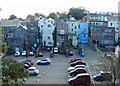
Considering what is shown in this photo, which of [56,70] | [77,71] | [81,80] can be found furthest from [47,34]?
[81,80]

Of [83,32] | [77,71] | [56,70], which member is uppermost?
[83,32]

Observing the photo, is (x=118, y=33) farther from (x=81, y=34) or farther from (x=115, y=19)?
(x=81, y=34)

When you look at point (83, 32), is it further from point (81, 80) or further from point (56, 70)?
point (81, 80)

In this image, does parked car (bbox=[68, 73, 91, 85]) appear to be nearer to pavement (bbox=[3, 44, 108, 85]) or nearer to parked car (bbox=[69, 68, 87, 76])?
pavement (bbox=[3, 44, 108, 85])

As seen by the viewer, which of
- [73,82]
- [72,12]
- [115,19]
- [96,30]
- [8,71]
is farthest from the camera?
[72,12]

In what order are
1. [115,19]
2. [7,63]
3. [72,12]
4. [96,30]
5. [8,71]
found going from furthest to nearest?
[72,12], [115,19], [96,30], [7,63], [8,71]

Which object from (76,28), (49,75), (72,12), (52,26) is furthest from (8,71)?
(72,12)

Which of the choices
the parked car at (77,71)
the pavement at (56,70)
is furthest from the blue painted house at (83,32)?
the parked car at (77,71)

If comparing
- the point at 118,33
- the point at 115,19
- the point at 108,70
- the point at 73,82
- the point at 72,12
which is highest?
the point at 72,12

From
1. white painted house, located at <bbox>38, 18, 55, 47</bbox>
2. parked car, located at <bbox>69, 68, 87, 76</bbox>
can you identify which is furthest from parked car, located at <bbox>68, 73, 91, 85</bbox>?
white painted house, located at <bbox>38, 18, 55, 47</bbox>

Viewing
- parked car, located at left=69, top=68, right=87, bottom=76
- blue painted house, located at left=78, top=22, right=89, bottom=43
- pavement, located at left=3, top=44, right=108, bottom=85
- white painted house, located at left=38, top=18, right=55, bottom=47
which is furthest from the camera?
blue painted house, located at left=78, top=22, right=89, bottom=43

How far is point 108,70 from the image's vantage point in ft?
38.1

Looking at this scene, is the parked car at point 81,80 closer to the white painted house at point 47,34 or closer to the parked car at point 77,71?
the parked car at point 77,71

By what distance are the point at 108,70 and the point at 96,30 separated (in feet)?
83.4
